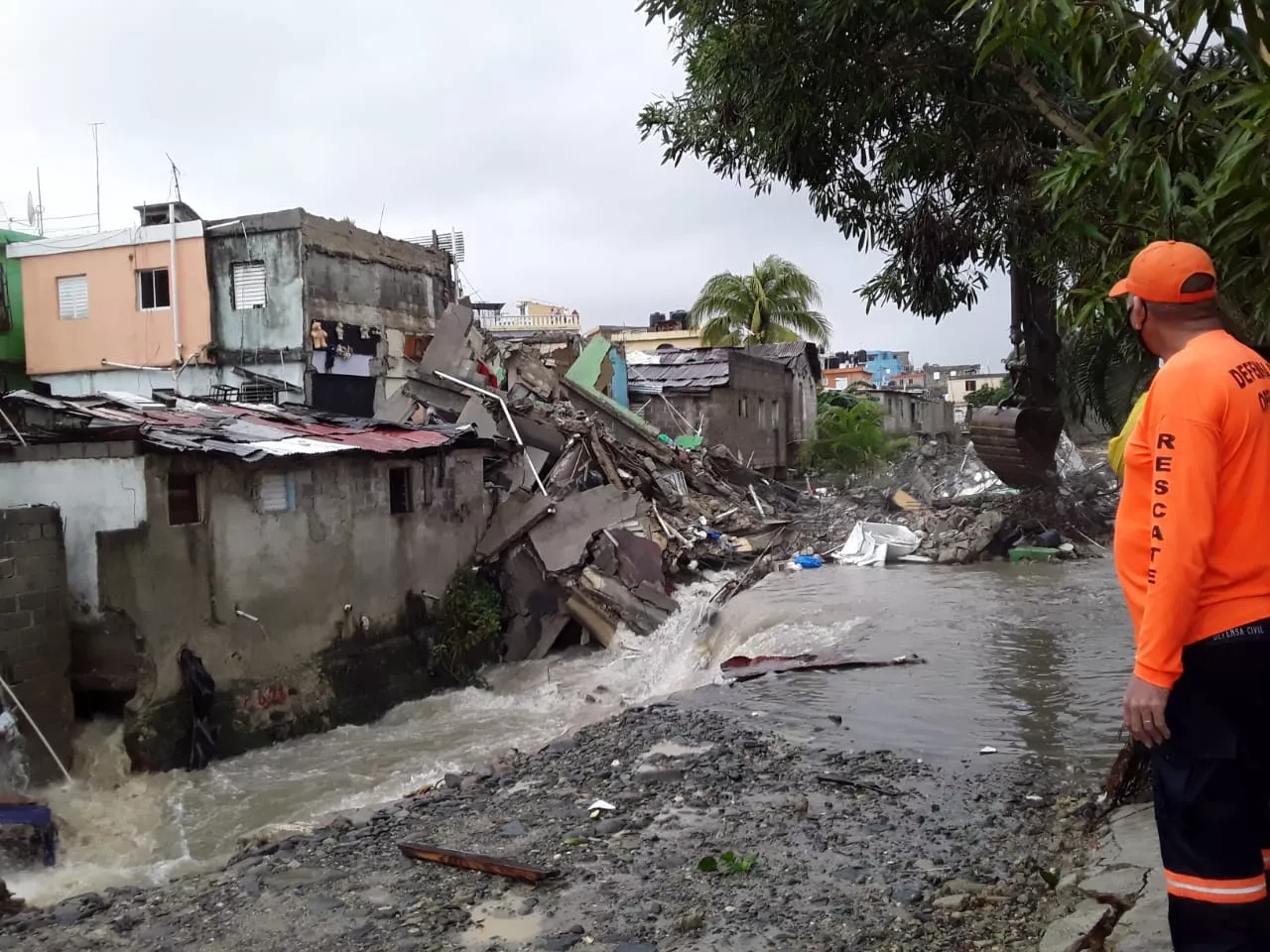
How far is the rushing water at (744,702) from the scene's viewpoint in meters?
8.12

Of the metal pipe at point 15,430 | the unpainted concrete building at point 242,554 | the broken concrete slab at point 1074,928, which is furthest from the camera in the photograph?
the metal pipe at point 15,430

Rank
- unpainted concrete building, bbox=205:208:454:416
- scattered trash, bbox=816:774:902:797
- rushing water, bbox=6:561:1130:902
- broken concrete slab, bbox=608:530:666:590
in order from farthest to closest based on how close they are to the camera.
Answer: unpainted concrete building, bbox=205:208:454:416 → broken concrete slab, bbox=608:530:666:590 → rushing water, bbox=6:561:1130:902 → scattered trash, bbox=816:774:902:797

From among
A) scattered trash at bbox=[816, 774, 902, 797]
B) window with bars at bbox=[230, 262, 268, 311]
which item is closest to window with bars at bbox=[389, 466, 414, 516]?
window with bars at bbox=[230, 262, 268, 311]

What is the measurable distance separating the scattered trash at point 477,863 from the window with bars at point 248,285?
48.1ft

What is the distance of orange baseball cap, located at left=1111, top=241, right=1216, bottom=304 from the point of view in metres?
2.70

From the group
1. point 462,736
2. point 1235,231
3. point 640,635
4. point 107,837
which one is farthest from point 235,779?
point 1235,231

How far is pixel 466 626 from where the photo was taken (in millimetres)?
15734

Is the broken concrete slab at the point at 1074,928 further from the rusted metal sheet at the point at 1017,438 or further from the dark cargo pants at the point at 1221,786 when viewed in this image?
the rusted metal sheet at the point at 1017,438

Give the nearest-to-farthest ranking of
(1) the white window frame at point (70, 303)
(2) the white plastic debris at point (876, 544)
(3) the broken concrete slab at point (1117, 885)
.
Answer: (3) the broken concrete slab at point (1117, 885)
(2) the white plastic debris at point (876, 544)
(1) the white window frame at point (70, 303)

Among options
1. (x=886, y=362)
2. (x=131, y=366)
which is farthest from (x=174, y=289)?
(x=886, y=362)

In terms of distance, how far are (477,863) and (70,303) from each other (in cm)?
1849

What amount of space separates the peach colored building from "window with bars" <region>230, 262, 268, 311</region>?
612mm

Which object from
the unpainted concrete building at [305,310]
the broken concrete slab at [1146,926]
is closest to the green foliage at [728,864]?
the broken concrete slab at [1146,926]

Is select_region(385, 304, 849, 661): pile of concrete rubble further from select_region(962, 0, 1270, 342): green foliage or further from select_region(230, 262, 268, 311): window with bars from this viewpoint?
select_region(962, 0, 1270, 342): green foliage
